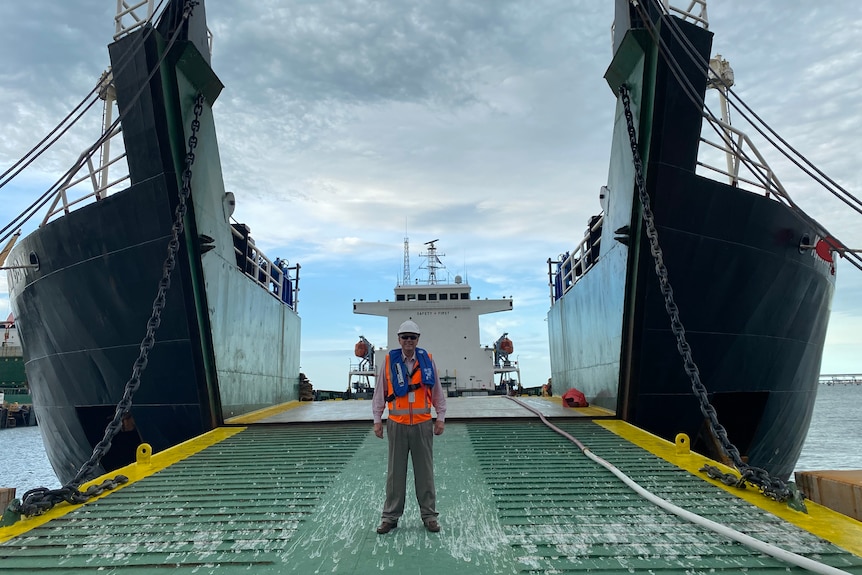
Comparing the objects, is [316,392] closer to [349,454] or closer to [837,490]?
[349,454]

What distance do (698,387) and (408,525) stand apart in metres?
2.69

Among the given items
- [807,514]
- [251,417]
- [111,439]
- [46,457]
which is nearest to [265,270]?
[251,417]

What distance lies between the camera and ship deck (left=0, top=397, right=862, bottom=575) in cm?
270

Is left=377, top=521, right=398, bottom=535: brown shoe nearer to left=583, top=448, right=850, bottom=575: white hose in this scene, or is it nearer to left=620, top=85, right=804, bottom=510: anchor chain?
left=583, top=448, right=850, bottom=575: white hose

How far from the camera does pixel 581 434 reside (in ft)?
19.9

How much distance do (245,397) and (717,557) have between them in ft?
23.9

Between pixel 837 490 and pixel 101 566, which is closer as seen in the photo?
pixel 101 566

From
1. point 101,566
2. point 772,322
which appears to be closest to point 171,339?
point 101,566

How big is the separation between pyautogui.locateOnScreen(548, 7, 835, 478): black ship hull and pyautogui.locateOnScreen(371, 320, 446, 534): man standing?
394 cm

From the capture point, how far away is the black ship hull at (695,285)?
6.12 meters

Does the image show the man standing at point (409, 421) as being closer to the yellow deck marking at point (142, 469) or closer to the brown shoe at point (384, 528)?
the brown shoe at point (384, 528)

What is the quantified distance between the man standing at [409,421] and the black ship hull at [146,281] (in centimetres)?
396

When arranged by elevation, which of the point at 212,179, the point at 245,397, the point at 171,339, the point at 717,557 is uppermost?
the point at 212,179

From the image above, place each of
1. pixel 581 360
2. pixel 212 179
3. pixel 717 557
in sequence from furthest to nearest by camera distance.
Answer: pixel 581 360, pixel 212 179, pixel 717 557
